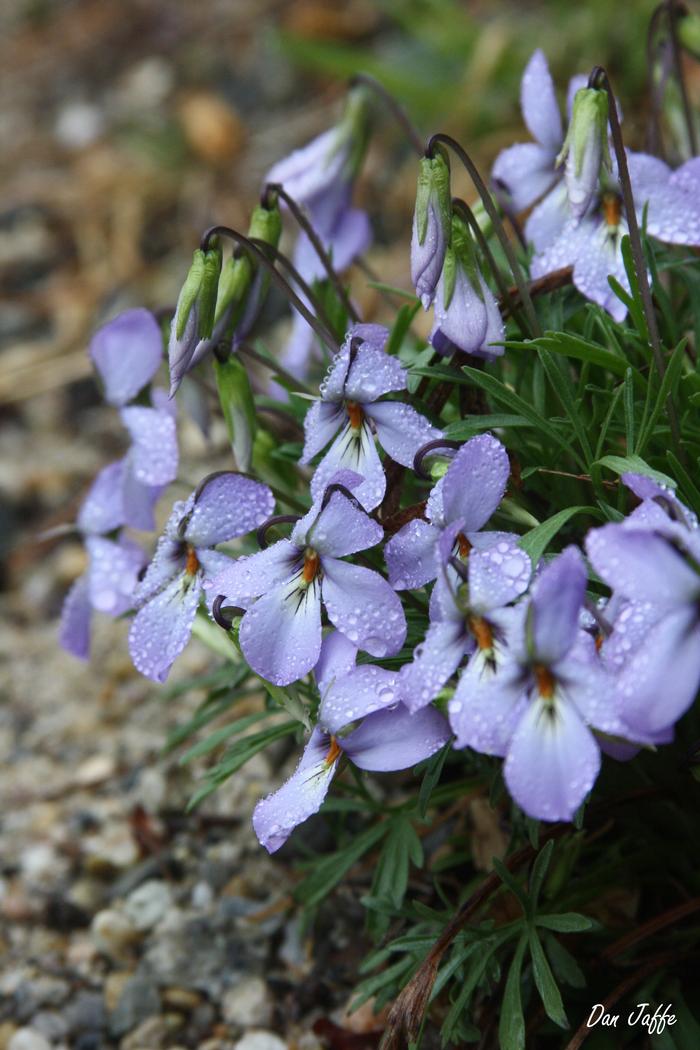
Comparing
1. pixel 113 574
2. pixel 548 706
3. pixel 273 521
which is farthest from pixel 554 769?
pixel 113 574

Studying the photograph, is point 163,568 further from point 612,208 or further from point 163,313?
point 612,208

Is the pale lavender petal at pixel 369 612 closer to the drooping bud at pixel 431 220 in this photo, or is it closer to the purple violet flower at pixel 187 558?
the purple violet flower at pixel 187 558

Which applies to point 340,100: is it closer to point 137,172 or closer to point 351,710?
point 137,172

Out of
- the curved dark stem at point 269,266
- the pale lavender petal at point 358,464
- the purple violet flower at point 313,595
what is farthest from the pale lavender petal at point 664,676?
the curved dark stem at point 269,266

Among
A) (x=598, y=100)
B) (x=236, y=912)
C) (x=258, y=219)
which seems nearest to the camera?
(x=598, y=100)

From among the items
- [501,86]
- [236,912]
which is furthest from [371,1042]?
[501,86]
